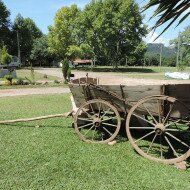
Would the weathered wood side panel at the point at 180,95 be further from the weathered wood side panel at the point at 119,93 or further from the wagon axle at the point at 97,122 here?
the wagon axle at the point at 97,122

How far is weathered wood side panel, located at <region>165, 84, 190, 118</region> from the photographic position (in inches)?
199

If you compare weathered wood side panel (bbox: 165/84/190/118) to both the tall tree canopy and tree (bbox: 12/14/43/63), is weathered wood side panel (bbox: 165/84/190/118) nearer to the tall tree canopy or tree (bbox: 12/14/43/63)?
the tall tree canopy

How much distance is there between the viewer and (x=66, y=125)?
26.0 feet

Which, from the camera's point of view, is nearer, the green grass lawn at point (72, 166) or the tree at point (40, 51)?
the green grass lawn at point (72, 166)

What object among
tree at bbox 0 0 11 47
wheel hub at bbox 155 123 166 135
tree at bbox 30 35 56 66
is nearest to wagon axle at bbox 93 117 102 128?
wheel hub at bbox 155 123 166 135

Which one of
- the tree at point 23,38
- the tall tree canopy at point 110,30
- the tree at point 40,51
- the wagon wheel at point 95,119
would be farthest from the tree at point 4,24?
the wagon wheel at point 95,119

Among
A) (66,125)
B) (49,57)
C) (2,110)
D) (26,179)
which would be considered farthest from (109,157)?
(49,57)

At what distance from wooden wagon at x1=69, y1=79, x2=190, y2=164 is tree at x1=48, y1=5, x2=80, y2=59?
5020 cm

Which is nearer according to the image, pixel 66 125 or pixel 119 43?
pixel 66 125

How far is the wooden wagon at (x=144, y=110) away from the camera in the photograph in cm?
513

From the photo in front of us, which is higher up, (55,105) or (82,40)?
(82,40)

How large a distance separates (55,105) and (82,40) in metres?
41.3

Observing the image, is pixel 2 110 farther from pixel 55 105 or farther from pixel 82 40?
pixel 82 40

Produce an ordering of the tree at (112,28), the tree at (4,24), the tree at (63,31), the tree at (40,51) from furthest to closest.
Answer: the tree at (40,51)
the tree at (4,24)
the tree at (63,31)
the tree at (112,28)
